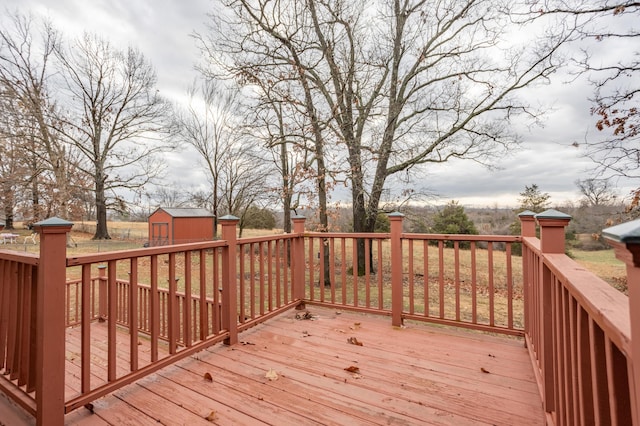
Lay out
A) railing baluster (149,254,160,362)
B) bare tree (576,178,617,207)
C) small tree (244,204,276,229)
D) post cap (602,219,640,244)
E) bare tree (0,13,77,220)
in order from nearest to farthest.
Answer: post cap (602,219,640,244) < railing baluster (149,254,160,362) < bare tree (576,178,617,207) < bare tree (0,13,77,220) < small tree (244,204,276,229)

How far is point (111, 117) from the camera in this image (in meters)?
13.8

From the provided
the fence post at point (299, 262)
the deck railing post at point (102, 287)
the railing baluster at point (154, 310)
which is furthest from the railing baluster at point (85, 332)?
the deck railing post at point (102, 287)

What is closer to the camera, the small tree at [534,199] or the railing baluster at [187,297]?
the railing baluster at [187,297]

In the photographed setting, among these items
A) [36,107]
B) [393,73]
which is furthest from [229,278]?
[36,107]

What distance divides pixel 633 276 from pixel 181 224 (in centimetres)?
1664

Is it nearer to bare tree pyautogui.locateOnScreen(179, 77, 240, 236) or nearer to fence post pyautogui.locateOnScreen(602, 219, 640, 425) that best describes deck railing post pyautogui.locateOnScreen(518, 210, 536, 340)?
fence post pyautogui.locateOnScreen(602, 219, 640, 425)

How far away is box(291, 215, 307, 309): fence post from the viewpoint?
356 cm

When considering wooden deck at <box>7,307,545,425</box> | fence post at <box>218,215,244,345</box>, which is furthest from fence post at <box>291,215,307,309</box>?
fence post at <box>218,215,244,345</box>

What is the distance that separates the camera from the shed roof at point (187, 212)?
50.2 feet

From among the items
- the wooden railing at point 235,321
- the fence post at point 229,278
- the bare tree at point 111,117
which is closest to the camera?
the wooden railing at point 235,321

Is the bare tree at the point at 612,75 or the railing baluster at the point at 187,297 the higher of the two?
the bare tree at the point at 612,75

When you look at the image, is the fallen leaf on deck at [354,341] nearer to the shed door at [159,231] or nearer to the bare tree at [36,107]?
the bare tree at [36,107]

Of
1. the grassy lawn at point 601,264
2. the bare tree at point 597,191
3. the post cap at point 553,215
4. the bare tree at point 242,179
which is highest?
the bare tree at point 242,179

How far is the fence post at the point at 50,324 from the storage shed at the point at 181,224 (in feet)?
46.4
